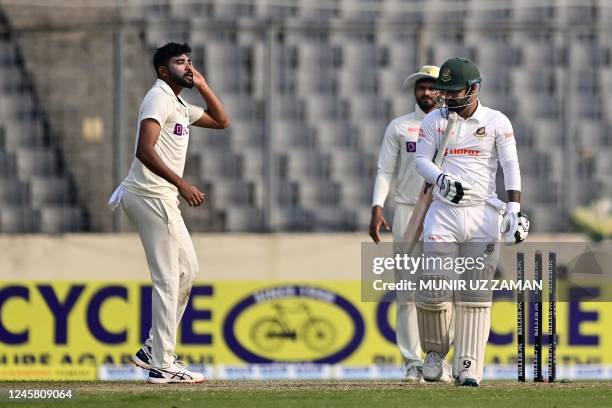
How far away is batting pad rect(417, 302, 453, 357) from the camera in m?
8.60

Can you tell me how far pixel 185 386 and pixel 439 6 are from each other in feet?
25.3

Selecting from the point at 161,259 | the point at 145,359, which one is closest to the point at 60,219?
the point at 145,359

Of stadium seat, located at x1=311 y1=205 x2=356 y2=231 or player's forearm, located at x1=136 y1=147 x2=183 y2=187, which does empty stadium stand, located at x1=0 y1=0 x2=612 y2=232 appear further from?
player's forearm, located at x1=136 y1=147 x2=183 y2=187

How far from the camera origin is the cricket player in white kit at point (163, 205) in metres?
8.66

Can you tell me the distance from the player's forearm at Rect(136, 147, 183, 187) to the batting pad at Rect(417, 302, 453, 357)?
4.94 ft

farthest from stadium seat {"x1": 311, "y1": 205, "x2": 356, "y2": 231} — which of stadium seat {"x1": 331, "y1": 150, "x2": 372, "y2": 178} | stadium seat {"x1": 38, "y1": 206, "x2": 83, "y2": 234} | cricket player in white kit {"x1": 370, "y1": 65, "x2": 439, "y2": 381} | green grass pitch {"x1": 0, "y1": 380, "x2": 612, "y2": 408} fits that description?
green grass pitch {"x1": 0, "y1": 380, "x2": 612, "y2": 408}

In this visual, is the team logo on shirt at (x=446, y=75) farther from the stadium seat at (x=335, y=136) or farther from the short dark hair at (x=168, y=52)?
the stadium seat at (x=335, y=136)

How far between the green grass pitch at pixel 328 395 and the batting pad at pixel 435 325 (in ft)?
0.74

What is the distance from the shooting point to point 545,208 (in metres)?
14.2

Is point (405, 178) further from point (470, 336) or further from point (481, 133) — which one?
point (470, 336)

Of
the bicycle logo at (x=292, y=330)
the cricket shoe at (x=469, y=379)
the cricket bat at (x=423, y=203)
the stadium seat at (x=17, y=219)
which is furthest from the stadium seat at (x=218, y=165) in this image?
the cricket shoe at (x=469, y=379)

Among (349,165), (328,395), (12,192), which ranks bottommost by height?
(328,395)

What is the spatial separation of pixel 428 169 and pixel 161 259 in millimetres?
1541

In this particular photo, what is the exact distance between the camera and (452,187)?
27.3 ft
